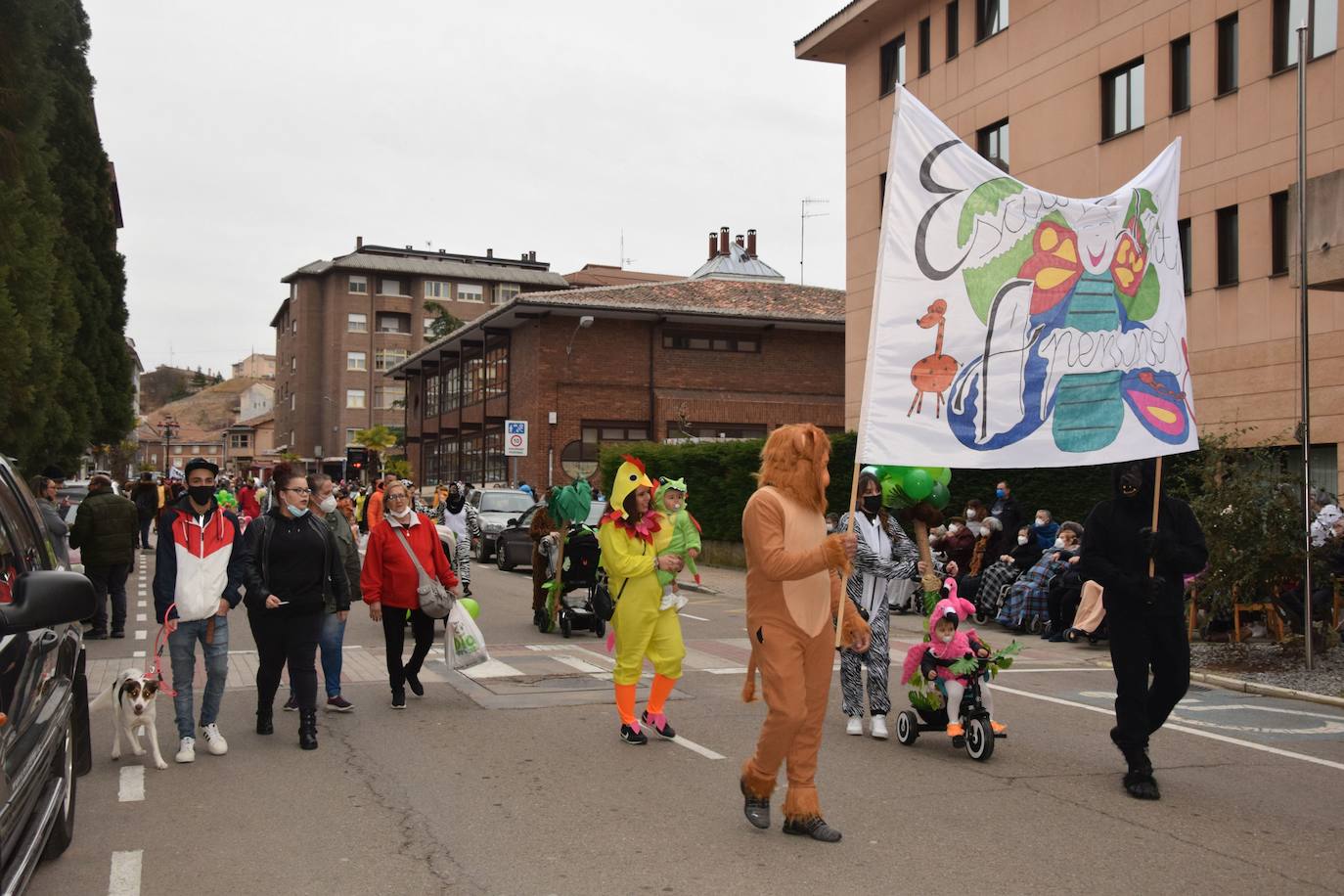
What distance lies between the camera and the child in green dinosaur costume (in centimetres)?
848

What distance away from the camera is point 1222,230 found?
72.7 feet

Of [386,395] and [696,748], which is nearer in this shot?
[696,748]

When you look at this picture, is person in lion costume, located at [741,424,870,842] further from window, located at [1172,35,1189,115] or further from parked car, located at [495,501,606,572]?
parked car, located at [495,501,606,572]

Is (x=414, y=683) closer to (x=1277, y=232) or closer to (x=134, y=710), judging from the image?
(x=134, y=710)

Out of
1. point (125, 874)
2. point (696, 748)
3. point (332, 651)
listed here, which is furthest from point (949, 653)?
point (125, 874)

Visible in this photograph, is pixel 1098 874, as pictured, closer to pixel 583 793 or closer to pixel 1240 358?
pixel 583 793

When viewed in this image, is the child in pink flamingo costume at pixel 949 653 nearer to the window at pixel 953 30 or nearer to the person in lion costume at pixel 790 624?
the person in lion costume at pixel 790 624

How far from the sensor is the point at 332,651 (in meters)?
9.73

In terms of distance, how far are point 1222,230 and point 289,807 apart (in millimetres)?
20302

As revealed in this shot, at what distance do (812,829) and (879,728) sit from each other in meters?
2.78

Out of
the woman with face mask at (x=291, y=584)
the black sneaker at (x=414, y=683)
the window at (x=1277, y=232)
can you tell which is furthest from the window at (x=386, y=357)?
the woman with face mask at (x=291, y=584)

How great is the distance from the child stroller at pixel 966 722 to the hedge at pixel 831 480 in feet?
31.1

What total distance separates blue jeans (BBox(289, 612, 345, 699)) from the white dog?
186cm

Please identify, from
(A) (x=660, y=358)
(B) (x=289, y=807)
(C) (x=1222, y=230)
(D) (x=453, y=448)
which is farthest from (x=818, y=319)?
(B) (x=289, y=807)
